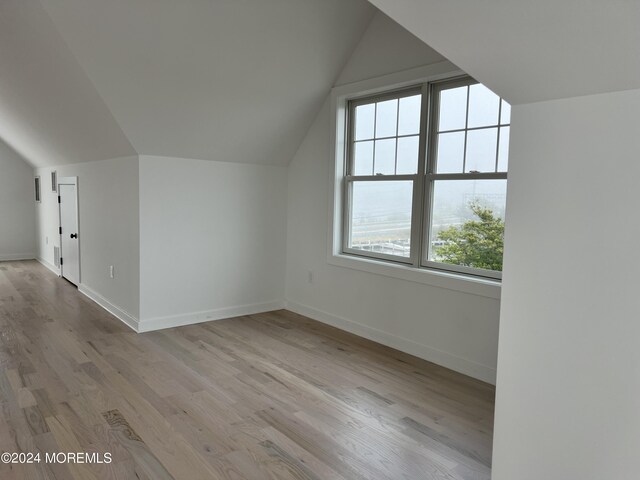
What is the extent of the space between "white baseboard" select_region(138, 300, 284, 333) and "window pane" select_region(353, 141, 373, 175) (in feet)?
5.75

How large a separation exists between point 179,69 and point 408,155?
190 cm

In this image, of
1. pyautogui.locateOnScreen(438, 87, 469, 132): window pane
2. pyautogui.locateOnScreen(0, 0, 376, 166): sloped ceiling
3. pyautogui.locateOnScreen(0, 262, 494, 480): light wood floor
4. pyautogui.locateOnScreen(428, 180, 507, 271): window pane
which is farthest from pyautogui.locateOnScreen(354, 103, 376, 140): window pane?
pyautogui.locateOnScreen(0, 262, 494, 480): light wood floor

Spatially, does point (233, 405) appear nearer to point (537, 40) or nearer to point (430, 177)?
point (430, 177)

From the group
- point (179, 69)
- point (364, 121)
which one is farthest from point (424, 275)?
point (179, 69)

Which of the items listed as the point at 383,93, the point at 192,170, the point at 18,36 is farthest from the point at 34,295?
the point at 383,93

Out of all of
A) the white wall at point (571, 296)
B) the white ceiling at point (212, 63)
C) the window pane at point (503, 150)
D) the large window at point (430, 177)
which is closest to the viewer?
the white wall at point (571, 296)

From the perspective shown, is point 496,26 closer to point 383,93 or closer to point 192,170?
point 383,93

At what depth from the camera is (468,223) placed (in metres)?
3.38

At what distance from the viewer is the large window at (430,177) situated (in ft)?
10.6

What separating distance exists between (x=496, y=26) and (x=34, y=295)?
5.70 m

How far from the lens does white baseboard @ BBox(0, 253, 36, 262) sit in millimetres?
7879

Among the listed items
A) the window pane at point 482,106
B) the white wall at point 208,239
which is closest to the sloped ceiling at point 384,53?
the window pane at point 482,106

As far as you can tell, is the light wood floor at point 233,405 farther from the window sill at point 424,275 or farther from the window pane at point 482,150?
the window pane at point 482,150

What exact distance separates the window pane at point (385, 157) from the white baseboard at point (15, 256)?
6.96m
